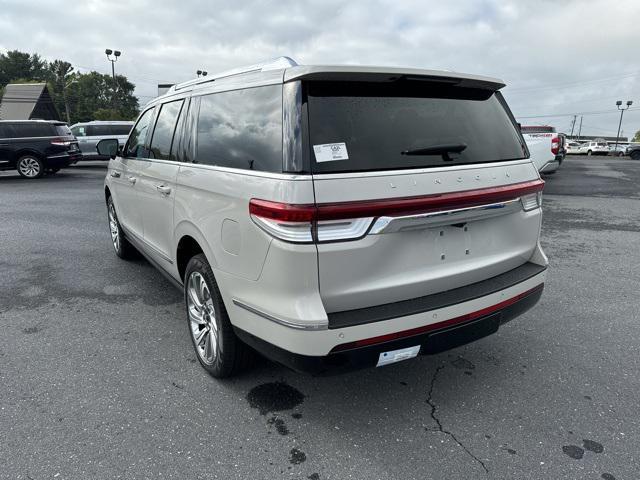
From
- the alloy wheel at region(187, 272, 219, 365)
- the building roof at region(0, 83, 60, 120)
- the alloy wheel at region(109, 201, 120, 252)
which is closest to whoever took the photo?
the alloy wheel at region(187, 272, 219, 365)

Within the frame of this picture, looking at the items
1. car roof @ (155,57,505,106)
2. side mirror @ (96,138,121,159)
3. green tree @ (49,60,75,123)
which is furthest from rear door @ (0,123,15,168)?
green tree @ (49,60,75,123)

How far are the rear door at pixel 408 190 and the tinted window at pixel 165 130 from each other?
1.65 m

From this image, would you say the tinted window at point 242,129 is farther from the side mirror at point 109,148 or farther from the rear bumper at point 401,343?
the side mirror at point 109,148

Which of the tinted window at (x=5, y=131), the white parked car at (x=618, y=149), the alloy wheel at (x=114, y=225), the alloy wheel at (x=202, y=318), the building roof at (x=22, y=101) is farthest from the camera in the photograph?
the white parked car at (x=618, y=149)

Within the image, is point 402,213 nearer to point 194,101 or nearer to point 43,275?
point 194,101

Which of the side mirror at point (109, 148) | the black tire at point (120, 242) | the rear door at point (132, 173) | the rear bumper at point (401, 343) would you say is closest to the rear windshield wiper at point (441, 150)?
the rear bumper at point (401, 343)

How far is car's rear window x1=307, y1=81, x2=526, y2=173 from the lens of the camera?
2.22m

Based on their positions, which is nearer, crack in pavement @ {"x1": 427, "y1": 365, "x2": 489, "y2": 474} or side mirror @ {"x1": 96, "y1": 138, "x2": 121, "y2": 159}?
crack in pavement @ {"x1": 427, "y1": 365, "x2": 489, "y2": 474}

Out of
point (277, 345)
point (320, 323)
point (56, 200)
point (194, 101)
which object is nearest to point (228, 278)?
point (277, 345)

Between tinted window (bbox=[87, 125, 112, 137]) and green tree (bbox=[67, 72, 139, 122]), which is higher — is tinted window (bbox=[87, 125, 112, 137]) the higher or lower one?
the lower one

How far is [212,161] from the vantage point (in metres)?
2.82

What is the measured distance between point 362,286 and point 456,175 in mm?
776

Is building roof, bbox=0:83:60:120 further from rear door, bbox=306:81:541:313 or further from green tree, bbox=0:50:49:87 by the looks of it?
green tree, bbox=0:50:49:87

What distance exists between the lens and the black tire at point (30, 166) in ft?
47.9
